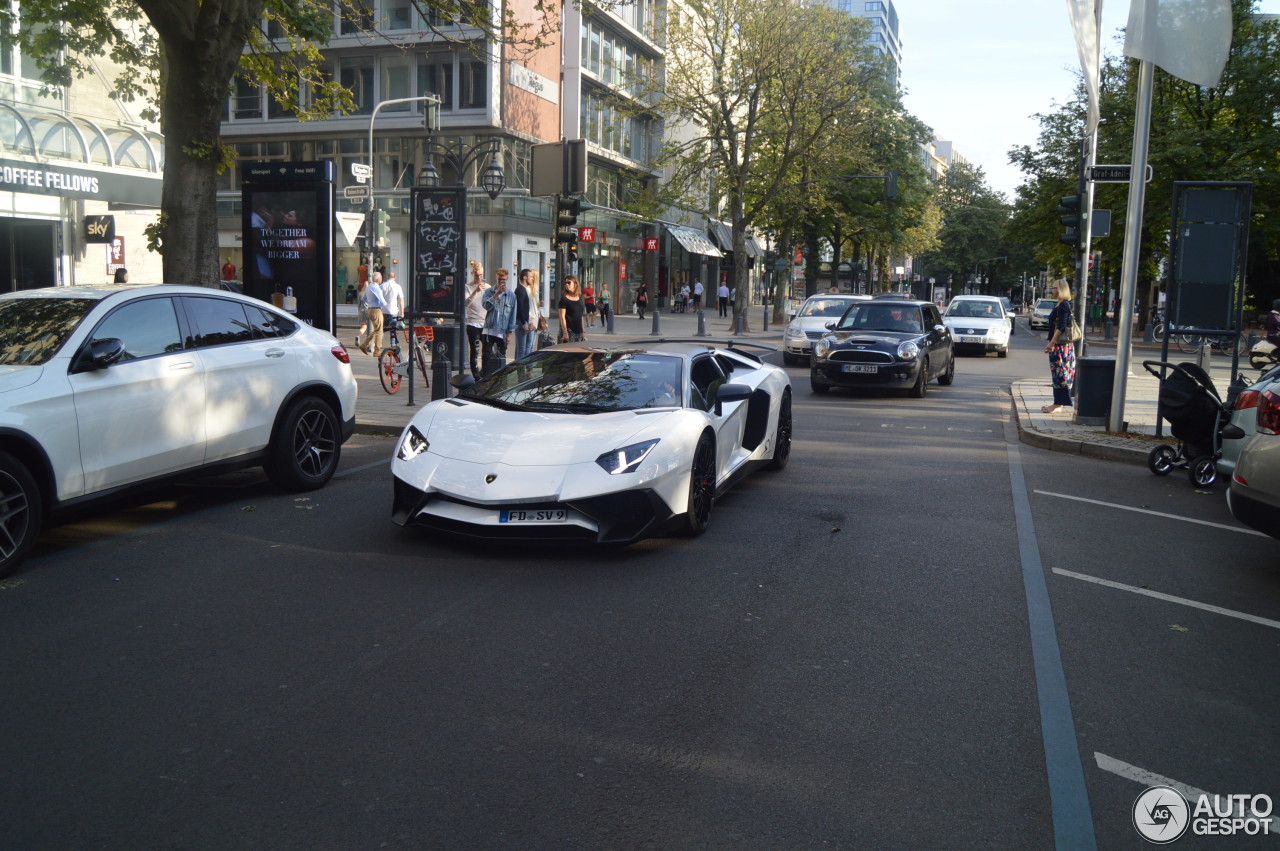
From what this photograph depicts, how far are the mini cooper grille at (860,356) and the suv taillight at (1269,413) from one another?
1083 cm

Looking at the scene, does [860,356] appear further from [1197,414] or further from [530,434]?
[530,434]

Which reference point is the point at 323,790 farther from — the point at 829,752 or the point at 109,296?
the point at 109,296

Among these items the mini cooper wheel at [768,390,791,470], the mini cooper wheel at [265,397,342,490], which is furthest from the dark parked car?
the mini cooper wheel at [265,397,342,490]

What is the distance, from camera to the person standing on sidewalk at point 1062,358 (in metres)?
15.0

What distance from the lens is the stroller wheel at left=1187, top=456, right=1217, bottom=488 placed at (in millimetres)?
10297

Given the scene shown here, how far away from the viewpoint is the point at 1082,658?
5.19 metres

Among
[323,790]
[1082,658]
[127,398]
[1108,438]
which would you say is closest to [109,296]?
[127,398]

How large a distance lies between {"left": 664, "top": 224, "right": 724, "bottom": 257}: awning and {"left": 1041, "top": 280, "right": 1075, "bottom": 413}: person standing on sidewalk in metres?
42.8

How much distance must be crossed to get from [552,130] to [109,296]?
131ft

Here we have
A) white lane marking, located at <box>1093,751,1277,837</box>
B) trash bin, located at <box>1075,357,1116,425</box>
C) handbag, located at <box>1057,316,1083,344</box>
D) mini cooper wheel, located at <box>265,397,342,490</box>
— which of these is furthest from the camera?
handbag, located at <box>1057,316,1083,344</box>

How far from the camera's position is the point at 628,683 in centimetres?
468

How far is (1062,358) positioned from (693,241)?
159 ft

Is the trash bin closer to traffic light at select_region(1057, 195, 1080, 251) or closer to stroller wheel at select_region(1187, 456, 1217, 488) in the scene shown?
stroller wheel at select_region(1187, 456, 1217, 488)

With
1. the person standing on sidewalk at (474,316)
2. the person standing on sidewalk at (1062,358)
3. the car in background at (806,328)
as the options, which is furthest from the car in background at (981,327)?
the person standing on sidewalk at (474,316)
